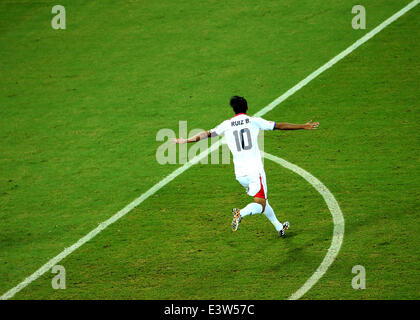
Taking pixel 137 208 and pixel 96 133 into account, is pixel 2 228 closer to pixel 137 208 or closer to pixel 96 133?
pixel 137 208

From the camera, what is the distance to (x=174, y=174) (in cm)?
1072

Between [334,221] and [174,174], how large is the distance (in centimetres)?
295

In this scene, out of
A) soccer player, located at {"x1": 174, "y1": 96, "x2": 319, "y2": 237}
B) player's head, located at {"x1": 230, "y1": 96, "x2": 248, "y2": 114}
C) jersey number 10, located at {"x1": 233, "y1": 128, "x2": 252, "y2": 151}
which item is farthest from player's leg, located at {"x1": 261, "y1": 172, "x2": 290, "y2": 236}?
player's head, located at {"x1": 230, "y1": 96, "x2": 248, "y2": 114}

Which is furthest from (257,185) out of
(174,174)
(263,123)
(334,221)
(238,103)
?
(174,174)

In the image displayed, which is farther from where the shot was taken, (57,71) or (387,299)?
(57,71)

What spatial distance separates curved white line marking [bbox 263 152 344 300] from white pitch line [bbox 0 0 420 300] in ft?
4.68

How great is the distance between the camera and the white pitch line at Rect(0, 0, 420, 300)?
8422mm

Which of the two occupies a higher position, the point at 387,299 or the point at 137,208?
the point at 137,208

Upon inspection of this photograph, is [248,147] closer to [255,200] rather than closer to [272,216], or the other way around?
[255,200]

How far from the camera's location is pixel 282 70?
44.5ft

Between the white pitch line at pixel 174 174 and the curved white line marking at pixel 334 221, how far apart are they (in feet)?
4.68

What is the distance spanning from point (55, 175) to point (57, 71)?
14.0ft
